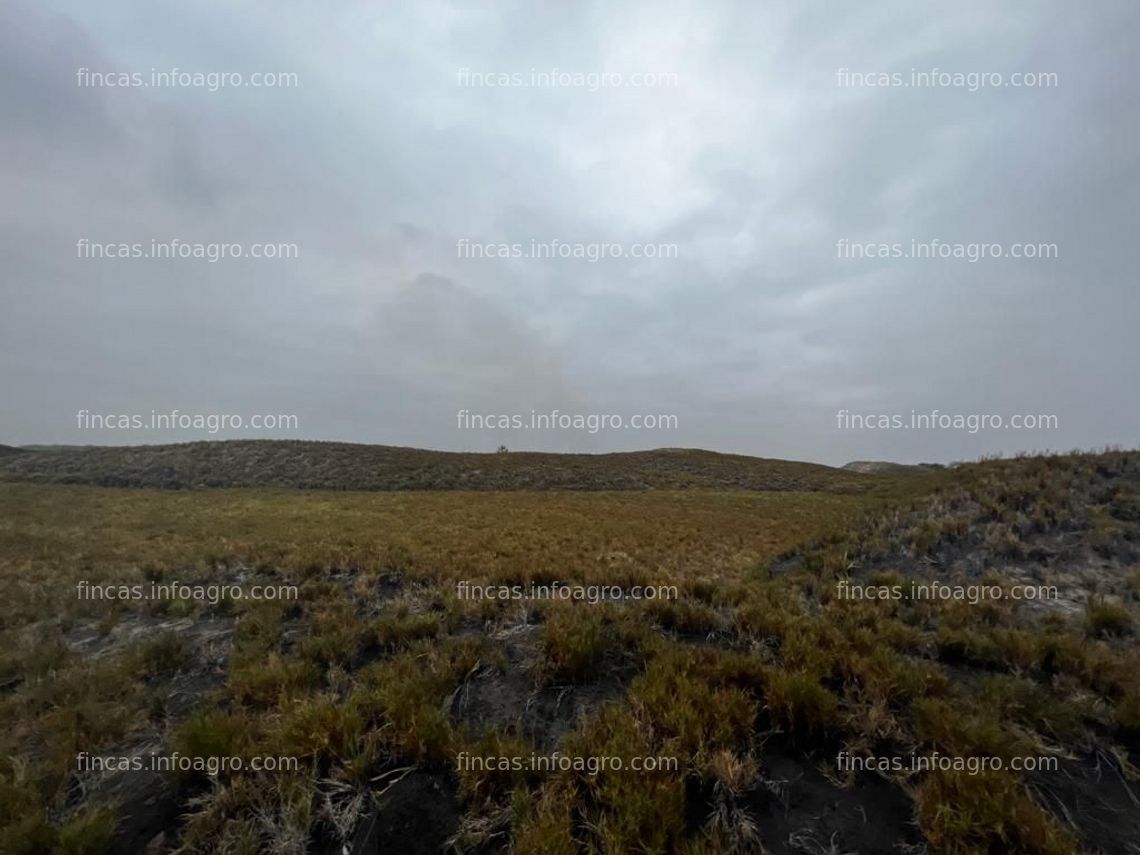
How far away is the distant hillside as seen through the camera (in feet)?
132

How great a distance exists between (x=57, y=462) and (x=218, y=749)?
188 feet

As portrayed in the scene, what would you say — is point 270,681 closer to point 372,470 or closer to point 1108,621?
point 1108,621

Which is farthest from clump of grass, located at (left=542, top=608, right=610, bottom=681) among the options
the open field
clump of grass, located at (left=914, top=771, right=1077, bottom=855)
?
clump of grass, located at (left=914, top=771, right=1077, bottom=855)

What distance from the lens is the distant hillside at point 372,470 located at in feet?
132

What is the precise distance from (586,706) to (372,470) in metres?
44.8

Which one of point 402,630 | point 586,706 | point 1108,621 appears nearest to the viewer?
point 586,706

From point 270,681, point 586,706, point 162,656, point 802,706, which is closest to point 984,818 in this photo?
point 802,706

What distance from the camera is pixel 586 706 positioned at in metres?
5.00

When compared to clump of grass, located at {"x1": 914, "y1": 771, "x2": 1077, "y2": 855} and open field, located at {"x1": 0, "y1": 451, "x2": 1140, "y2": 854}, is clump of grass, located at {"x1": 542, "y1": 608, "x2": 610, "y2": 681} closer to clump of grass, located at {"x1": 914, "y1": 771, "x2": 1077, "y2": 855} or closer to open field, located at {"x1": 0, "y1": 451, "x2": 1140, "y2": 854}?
open field, located at {"x1": 0, "y1": 451, "x2": 1140, "y2": 854}

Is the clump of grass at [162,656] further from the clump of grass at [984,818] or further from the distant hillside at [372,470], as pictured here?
the distant hillside at [372,470]

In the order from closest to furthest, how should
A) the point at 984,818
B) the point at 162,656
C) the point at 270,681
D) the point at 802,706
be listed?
1. the point at 984,818
2. the point at 802,706
3. the point at 270,681
4. the point at 162,656

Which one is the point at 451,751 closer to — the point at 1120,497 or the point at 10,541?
the point at 1120,497

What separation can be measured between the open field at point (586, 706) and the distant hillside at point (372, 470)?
34.2 metres

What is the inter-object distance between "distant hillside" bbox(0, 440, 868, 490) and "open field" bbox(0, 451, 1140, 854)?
34.2 metres
